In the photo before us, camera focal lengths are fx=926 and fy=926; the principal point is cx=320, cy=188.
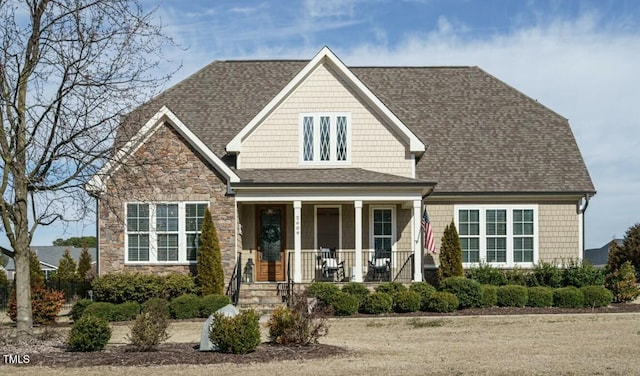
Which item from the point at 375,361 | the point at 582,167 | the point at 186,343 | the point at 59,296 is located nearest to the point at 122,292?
the point at 59,296

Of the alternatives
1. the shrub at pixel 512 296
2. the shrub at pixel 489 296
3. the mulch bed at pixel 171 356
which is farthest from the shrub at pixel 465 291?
the mulch bed at pixel 171 356

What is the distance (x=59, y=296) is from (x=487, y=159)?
562 inches

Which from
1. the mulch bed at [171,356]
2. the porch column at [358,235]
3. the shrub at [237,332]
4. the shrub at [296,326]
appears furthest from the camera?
the porch column at [358,235]

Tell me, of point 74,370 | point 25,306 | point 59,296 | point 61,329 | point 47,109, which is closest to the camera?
point 74,370

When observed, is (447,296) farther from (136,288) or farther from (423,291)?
(136,288)

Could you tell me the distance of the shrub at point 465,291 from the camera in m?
25.2

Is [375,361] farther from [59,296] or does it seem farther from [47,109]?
[59,296]

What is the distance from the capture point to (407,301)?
24438 mm

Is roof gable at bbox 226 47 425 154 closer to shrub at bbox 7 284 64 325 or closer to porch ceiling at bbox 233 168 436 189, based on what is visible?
porch ceiling at bbox 233 168 436 189

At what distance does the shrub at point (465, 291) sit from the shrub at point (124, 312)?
8.46 metres

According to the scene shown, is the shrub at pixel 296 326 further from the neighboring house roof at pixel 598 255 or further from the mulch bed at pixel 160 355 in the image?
the neighboring house roof at pixel 598 255

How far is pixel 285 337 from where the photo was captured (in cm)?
1678

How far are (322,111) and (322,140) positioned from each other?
2.95 ft

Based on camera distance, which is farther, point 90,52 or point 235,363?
point 90,52
